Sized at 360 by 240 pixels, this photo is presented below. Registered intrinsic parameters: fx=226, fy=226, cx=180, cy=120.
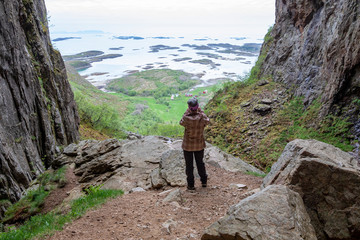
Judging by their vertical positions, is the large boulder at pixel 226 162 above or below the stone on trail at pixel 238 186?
below

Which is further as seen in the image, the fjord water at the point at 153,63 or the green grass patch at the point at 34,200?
the fjord water at the point at 153,63

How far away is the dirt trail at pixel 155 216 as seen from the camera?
4.73m

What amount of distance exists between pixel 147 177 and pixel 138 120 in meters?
38.8

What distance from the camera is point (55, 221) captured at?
19.7ft

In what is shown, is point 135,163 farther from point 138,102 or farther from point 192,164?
point 138,102

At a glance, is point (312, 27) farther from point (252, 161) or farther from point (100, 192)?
point (100, 192)

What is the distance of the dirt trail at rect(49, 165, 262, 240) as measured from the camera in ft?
15.5

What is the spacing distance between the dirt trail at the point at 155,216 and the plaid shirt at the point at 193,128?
4.88 ft

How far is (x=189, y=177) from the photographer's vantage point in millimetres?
6918

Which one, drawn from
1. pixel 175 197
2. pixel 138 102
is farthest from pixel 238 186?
pixel 138 102

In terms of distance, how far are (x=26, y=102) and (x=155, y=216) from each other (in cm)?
1037

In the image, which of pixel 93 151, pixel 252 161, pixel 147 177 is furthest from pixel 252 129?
pixel 93 151

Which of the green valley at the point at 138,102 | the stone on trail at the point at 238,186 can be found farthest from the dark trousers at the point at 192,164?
the green valley at the point at 138,102

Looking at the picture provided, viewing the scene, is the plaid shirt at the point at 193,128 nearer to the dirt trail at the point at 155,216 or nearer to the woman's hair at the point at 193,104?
the woman's hair at the point at 193,104
